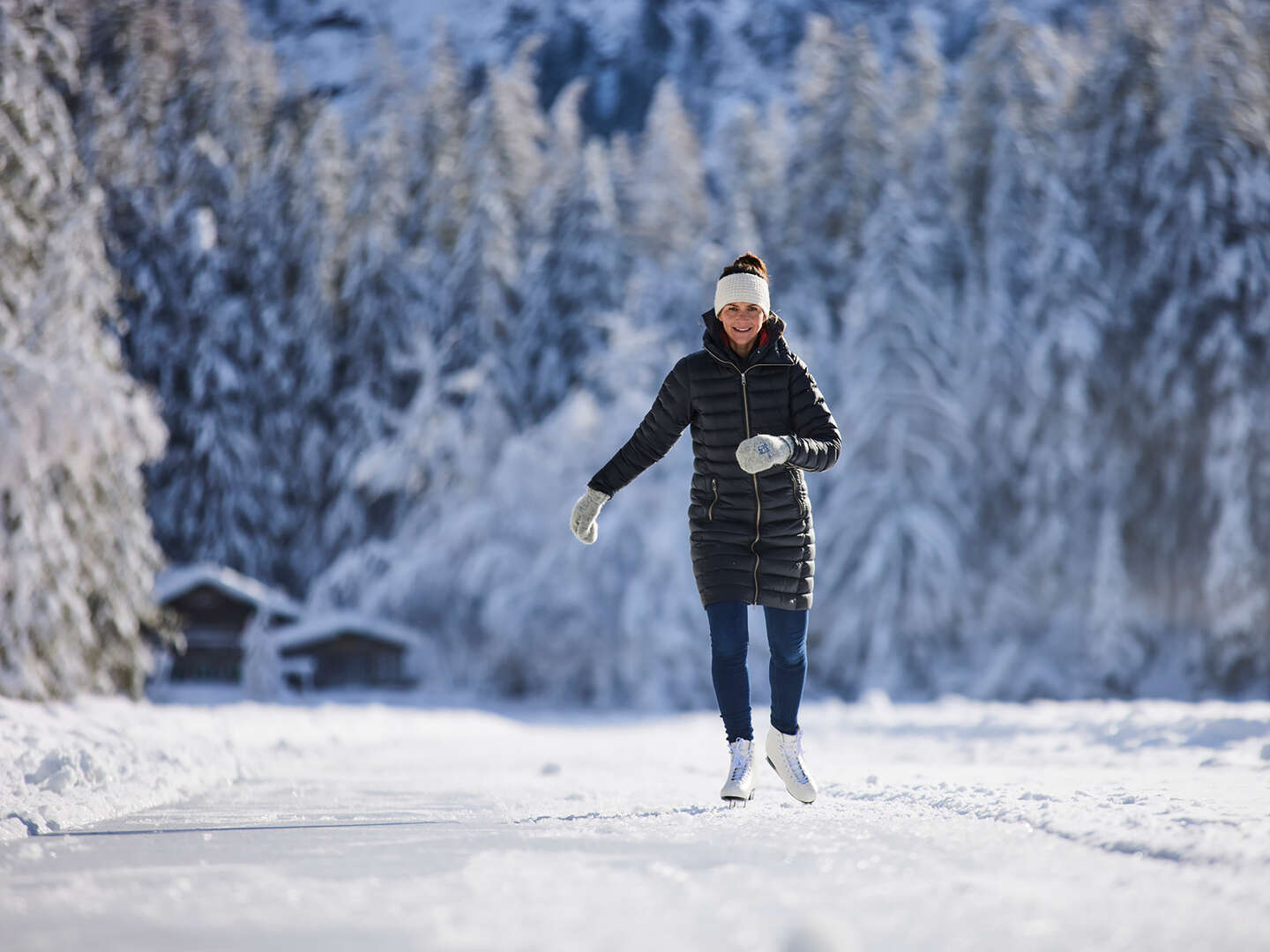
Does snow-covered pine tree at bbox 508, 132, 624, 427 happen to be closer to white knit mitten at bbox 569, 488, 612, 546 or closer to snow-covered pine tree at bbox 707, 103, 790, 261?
snow-covered pine tree at bbox 707, 103, 790, 261

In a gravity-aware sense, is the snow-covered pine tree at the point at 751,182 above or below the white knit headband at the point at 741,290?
above

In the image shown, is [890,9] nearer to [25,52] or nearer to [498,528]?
[498,528]

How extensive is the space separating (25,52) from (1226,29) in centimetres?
2325

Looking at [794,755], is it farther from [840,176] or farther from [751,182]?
[751,182]

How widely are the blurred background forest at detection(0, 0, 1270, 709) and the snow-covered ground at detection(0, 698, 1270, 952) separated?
11.4 meters

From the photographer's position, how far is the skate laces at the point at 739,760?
4.65m

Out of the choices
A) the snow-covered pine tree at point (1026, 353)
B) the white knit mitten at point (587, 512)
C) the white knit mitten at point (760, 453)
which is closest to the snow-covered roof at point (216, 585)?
the snow-covered pine tree at point (1026, 353)

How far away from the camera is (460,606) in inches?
1134

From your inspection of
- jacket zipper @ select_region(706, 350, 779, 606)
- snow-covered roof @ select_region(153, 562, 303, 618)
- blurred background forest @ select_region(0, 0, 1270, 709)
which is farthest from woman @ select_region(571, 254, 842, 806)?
snow-covered roof @ select_region(153, 562, 303, 618)

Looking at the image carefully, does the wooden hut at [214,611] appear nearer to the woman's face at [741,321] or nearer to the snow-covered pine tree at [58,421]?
the snow-covered pine tree at [58,421]

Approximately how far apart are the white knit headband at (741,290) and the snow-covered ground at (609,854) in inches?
76.6

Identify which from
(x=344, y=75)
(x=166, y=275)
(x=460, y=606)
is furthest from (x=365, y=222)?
(x=460, y=606)

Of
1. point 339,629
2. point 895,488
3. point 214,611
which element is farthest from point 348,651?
point 895,488

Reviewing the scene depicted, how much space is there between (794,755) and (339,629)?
93.3 ft
